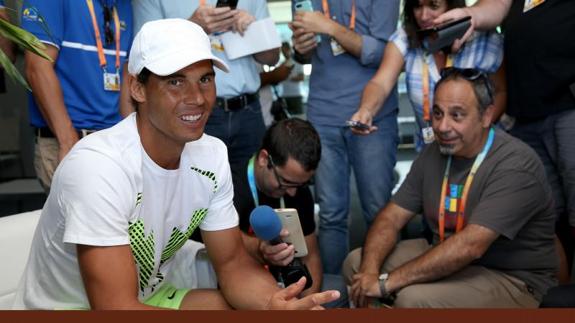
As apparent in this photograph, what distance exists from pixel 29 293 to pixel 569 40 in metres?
2.26

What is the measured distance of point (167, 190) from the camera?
70.7 inches

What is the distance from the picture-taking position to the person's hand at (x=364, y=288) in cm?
255

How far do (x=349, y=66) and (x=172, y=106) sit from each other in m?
1.57

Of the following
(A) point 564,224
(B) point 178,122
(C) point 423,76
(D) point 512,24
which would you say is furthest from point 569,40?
(B) point 178,122

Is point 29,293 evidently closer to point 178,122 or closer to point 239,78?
point 178,122

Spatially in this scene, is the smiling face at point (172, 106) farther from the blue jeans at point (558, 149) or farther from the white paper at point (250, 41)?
the blue jeans at point (558, 149)

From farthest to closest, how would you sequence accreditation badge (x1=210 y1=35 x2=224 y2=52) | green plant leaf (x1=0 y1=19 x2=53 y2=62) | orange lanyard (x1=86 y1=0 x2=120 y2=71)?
1. accreditation badge (x1=210 y1=35 x2=224 y2=52)
2. orange lanyard (x1=86 y1=0 x2=120 y2=71)
3. green plant leaf (x1=0 y1=19 x2=53 y2=62)

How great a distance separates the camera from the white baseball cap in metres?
1.66

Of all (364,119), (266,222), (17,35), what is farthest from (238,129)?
(17,35)

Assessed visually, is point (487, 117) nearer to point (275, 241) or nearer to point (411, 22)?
point (411, 22)

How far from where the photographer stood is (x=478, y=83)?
2562 mm

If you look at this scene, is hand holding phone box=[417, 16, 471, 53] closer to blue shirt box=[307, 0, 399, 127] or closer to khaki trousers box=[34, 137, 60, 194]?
blue shirt box=[307, 0, 399, 127]

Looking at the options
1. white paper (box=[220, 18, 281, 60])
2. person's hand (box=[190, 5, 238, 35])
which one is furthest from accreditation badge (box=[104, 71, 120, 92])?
white paper (box=[220, 18, 281, 60])

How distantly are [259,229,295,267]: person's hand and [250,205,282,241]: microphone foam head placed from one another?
8cm
